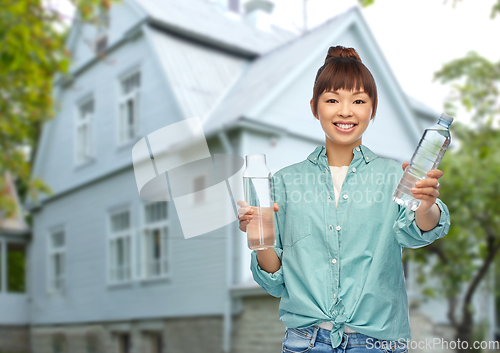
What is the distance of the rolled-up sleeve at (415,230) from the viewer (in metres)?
1.12

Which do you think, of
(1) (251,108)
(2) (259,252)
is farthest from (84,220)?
(2) (259,252)

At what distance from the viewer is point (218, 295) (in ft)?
23.3

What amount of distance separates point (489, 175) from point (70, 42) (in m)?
8.06

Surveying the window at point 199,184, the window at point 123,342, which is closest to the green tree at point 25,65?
the window at point 123,342

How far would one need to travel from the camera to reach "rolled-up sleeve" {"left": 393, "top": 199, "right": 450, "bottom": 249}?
1.12 meters

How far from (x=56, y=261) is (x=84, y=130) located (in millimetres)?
2861

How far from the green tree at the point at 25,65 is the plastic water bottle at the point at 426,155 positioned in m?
4.93

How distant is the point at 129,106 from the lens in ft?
31.0

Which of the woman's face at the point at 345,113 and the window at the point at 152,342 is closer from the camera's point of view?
the woman's face at the point at 345,113

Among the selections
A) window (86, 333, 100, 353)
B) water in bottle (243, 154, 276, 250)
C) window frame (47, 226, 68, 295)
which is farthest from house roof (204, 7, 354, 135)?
water in bottle (243, 154, 276, 250)

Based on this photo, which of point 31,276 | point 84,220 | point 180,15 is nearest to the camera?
point 180,15

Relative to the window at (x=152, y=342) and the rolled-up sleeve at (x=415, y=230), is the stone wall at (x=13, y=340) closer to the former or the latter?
the window at (x=152, y=342)

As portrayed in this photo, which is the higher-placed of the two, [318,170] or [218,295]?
Result: [318,170]

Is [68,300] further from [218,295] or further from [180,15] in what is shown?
[180,15]
